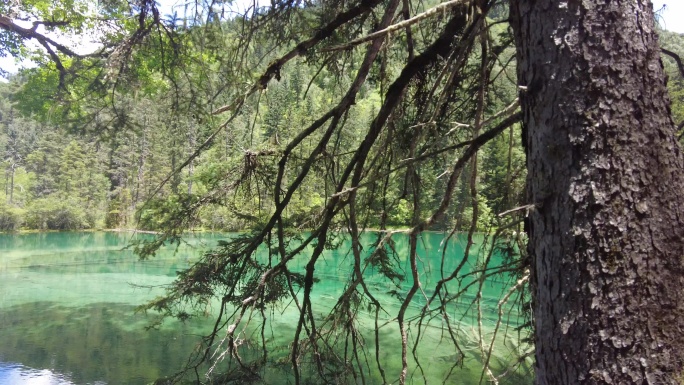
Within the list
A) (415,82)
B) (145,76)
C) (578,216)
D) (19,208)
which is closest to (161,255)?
(145,76)

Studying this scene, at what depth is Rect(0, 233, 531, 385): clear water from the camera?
6273 mm

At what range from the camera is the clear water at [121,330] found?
6.27m

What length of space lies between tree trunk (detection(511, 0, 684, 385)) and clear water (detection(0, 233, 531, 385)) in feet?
8.01

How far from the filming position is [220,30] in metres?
2.94

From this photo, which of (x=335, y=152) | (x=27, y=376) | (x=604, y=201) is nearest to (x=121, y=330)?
(x=27, y=376)

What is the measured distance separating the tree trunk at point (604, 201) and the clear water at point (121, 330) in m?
2.44

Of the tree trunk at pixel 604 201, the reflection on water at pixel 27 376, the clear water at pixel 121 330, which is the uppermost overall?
the tree trunk at pixel 604 201

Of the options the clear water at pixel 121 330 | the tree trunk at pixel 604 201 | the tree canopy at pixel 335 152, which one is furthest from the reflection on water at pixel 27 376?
the tree trunk at pixel 604 201

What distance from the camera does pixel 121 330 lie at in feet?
26.8

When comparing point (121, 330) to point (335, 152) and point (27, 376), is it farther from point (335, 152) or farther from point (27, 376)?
point (335, 152)

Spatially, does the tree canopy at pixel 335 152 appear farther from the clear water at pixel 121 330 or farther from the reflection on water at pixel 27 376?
the reflection on water at pixel 27 376

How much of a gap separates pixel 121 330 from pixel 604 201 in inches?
345

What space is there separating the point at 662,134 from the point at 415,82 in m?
1.41

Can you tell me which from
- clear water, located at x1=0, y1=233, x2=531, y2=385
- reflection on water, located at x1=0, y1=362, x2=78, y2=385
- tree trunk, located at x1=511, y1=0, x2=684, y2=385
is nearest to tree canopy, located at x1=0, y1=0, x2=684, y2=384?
tree trunk, located at x1=511, y1=0, x2=684, y2=385
